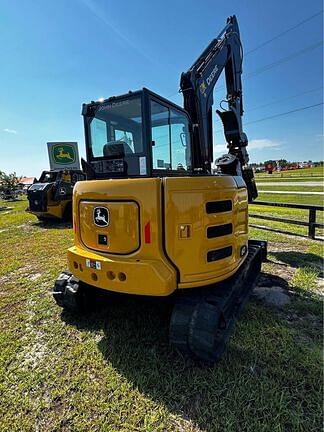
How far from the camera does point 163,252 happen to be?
244cm

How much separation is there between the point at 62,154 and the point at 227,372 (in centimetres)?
2554

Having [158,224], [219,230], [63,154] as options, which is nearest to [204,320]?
[219,230]

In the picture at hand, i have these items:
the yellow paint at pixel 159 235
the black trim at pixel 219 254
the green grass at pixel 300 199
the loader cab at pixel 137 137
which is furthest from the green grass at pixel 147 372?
the green grass at pixel 300 199

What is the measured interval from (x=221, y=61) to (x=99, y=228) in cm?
393

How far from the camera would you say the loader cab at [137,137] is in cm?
278

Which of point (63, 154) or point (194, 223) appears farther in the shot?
point (63, 154)

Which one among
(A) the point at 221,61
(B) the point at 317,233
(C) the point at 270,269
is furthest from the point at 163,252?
(B) the point at 317,233

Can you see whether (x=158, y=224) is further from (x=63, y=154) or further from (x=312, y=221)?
(x=63, y=154)

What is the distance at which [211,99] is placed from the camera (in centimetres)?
435

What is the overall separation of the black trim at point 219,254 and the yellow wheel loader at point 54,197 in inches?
353

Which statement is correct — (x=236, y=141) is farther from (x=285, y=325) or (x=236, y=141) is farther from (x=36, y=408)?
(x=36, y=408)

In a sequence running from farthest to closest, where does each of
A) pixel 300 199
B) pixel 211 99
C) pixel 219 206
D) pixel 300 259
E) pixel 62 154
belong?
1. pixel 62 154
2. pixel 300 199
3. pixel 300 259
4. pixel 211 99
5. pixel 219 206

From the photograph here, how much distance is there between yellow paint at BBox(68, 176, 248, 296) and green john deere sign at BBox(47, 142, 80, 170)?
23179 millimetres

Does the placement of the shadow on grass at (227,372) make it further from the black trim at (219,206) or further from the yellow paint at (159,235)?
the black trim at (219,206)
